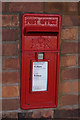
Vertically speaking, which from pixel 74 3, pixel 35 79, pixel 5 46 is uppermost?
pixel 74 3

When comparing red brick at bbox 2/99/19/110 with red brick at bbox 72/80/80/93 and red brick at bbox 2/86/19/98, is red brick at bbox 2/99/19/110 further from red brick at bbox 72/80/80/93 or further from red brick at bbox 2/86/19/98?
red brick at bbox 72/80/80/93

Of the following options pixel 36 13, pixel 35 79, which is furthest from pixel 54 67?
pixel 36 13

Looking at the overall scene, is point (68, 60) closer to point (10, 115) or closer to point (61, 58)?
point (61, 58)

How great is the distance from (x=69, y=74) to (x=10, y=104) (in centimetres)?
50

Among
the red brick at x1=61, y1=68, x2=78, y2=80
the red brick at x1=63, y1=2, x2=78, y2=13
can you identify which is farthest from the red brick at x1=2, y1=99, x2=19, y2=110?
the red brick at x1=63, y1=2, x2=78, y2=13

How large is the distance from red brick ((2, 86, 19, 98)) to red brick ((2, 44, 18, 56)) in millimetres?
249

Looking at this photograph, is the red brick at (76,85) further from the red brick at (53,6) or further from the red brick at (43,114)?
the red brick at (53,6)

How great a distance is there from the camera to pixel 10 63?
122 centimetres

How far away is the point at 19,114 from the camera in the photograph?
1.29 meters

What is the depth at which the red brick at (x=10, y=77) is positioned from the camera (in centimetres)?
123

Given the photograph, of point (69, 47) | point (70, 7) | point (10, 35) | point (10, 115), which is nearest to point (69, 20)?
point (70, 7)

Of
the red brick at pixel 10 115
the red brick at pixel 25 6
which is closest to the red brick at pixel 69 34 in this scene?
the red brick at pixel 25 6

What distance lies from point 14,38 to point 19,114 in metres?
0.58

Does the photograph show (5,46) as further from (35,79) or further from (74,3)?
(74,3)
